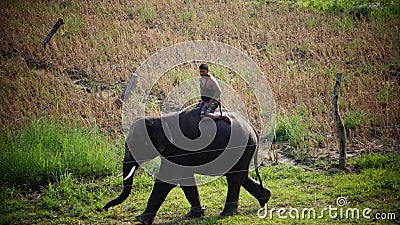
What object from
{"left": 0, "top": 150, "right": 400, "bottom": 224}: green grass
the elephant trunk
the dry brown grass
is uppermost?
the dry brown grass

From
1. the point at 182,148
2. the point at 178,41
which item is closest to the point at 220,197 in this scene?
the point at 182,148

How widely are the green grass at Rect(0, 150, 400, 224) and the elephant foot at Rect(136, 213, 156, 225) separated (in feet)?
1.15

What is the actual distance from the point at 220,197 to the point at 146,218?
1.56 m

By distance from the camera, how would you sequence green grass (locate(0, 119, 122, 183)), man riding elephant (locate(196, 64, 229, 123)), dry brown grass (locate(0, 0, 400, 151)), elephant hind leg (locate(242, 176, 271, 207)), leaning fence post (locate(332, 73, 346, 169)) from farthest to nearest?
dry brown grass (locate(0, 0, 400, 151))
leaning fence post (locate(332, 73, 346, 169))
green grass (locate(0, 119, 122, 183))
elephant hind leg (locate(242, 176, 271, 207))
man riding elephant (locate(196, 64, 229, 123))

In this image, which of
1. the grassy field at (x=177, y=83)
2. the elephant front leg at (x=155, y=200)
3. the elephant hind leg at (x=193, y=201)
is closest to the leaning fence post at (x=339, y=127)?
the grassy field at (x=177, y=83)

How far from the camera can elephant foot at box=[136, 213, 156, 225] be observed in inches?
300

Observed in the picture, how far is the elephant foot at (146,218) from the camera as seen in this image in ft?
25.0

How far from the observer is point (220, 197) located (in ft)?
29.0

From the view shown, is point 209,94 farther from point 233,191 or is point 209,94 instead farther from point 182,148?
point 233,191

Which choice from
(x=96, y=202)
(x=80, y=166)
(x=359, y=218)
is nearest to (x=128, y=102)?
(x=80, y=166)

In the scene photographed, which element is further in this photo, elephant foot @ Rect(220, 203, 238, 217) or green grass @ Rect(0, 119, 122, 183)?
green grass @ Rect(0, 119, 122, 183)

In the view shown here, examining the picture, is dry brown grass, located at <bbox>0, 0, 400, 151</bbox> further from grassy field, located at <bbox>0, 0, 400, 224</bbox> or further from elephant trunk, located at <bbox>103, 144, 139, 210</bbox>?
elephant trunk, located at <bbox>103, 144, 139, 210</bbox>

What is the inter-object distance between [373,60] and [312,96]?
8.64 ft

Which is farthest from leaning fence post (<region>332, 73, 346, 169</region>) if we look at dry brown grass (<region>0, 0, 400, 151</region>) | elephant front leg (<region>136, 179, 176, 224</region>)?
elephant front leg (<region>136, 179, 176, 224</region>)
